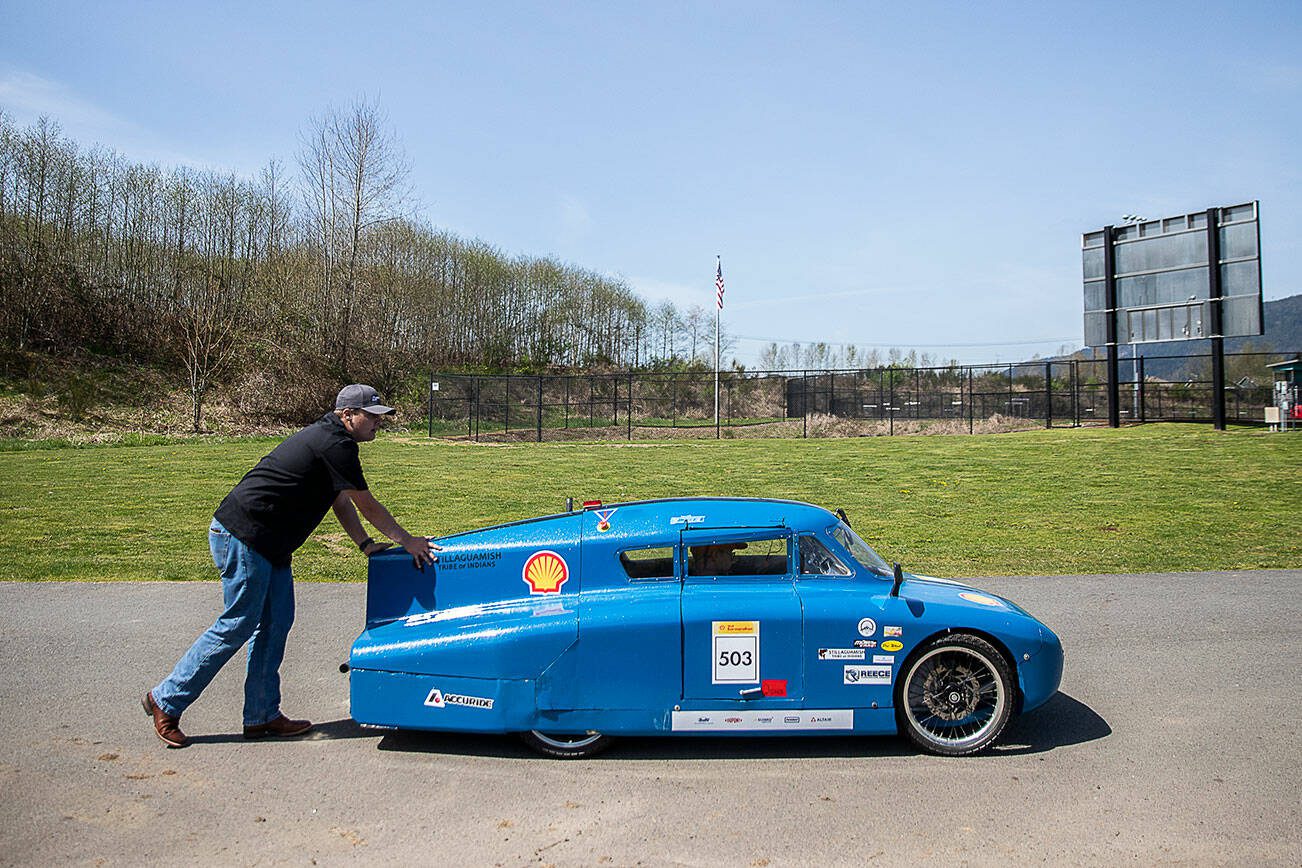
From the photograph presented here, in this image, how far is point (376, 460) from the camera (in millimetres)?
24828

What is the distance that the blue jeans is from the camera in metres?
5.08

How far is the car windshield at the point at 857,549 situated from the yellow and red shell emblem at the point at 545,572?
1.58 meters

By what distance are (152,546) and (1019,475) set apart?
53.6 feet

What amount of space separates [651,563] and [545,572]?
605 mm

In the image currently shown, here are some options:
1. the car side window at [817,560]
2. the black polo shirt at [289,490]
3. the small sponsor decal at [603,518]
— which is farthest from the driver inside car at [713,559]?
the black polo shirt at [289,490]

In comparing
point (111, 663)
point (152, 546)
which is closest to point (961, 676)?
point (111, 663)

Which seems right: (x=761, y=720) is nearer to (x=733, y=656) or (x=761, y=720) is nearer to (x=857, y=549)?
(x=733, y=656)

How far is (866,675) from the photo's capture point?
16.6 ft

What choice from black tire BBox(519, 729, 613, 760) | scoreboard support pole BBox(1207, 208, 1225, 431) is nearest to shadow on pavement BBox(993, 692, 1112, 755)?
black tire BBox(519, 729, 613, 760)

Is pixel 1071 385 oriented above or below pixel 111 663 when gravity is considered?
above

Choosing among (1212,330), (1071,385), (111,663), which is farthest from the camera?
(1071,385)

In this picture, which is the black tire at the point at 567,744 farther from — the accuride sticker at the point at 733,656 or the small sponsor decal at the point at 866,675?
the small sponsor decal at the point at 866,675

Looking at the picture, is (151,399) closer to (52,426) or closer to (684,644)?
(52,426)

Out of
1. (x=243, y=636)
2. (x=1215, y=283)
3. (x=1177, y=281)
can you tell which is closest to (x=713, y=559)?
(x=243, y=636)
